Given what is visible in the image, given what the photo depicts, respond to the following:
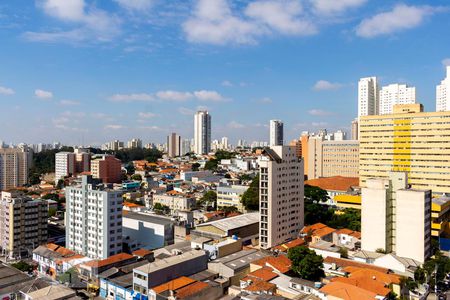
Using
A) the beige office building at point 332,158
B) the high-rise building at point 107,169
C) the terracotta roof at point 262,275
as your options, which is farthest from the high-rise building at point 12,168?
the terracotta roof at point 262,275

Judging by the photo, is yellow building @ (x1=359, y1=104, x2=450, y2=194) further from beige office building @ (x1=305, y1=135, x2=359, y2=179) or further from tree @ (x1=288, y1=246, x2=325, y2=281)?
tree @ (x1=288, y1=246, x2=325, y2=281)

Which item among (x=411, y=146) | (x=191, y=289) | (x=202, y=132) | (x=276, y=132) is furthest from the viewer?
(x=202, y=132)

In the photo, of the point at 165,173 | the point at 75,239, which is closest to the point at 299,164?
the point at 75,239

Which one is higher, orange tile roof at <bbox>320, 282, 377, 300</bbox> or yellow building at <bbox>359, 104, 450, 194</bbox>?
yellow building at <bbox>359, 104, 450, 194</bbox>

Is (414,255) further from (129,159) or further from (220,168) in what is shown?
(129,159)

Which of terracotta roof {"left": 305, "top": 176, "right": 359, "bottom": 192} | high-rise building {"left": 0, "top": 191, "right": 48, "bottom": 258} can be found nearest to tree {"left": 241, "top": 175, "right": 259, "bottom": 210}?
terracotta roof {"left": 305, "top": 176, "right": 359, "bottom": 192}

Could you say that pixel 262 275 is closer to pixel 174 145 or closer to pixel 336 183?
pixel 336 183

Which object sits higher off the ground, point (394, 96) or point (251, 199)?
point (394, 96)

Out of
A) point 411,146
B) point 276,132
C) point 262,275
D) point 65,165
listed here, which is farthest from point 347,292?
point 276,132
